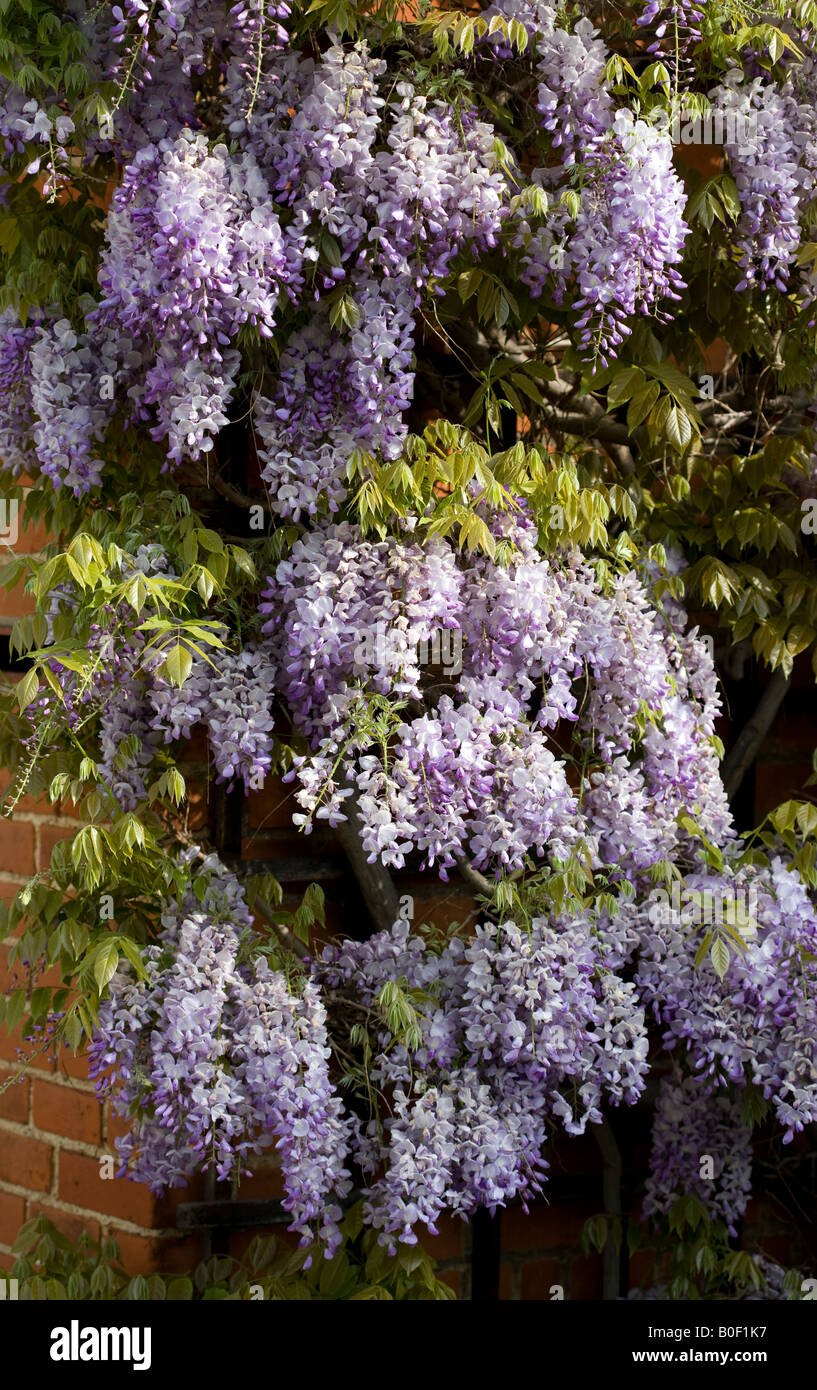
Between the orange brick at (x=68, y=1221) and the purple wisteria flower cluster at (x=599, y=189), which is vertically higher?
the purple wisteria flower cluster at (x=599, y=189)

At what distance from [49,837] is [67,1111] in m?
0.46

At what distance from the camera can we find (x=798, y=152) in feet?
7.59

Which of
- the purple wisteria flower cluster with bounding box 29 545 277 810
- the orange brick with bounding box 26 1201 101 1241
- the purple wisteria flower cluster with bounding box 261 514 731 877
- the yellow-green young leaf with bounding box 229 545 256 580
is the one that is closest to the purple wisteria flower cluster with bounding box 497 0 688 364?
the purple wisteria flower cluster with bounding box 261 514 731 877

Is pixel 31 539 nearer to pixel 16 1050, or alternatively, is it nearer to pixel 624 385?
pixel 16 1050

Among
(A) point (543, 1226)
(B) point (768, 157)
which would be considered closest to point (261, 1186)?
(A) point (543, 1226)

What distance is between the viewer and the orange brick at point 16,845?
2.65m

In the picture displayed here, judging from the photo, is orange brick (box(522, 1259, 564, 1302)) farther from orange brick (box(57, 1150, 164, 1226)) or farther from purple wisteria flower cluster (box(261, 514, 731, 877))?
purple wisteria flower cluster (box(261, 514, 731, 877))

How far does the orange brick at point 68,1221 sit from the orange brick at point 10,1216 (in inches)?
1.1

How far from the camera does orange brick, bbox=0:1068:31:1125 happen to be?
2670 mm

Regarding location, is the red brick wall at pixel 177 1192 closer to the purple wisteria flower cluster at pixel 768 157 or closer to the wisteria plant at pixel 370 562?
the wisteria plant at pixel 370 562

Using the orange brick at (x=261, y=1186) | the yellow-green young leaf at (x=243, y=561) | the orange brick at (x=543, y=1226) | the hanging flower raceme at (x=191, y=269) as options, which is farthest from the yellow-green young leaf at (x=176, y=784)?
the orange brick at (x=543, y=1226)

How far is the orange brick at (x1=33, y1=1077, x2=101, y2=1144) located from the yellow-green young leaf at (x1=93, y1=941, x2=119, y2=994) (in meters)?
0.62

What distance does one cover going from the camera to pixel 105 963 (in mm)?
1950
